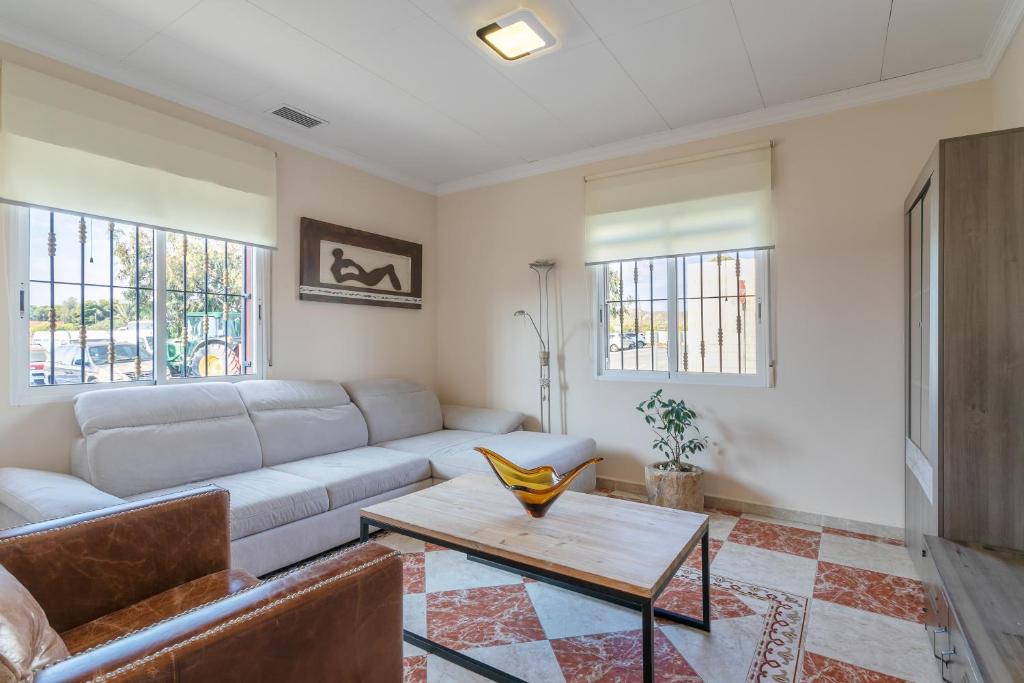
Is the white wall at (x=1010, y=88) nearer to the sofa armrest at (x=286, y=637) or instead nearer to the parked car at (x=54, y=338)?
the sofa armrest at (x=286, y=637)

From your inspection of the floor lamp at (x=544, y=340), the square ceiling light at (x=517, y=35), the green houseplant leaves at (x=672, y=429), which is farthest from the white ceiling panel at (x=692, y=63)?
the green houseplant leaves at (x=672, y=429)

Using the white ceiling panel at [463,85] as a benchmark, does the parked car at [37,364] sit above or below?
below

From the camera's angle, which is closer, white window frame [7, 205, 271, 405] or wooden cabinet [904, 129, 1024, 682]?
wooden cabinet [904, 129, 1024, 682]

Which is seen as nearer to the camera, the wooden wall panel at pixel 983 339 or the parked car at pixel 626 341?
the wooden wall panel at pixel 983 339

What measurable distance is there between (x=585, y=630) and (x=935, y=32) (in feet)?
10.6

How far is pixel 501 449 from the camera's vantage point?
135 inches

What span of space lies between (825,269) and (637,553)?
241 centimetres

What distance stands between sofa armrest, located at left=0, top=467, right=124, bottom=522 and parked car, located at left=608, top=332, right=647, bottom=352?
124 inches

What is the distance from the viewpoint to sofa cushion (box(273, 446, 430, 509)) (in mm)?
2768

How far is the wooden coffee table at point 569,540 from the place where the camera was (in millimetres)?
1555

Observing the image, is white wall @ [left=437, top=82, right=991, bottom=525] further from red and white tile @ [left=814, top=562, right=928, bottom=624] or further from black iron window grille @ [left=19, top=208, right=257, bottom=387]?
black iron window grille @ [left=19, top=208, right=257, bottom=387]

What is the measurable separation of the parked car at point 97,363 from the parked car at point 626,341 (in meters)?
3.10

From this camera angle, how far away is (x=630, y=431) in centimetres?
386

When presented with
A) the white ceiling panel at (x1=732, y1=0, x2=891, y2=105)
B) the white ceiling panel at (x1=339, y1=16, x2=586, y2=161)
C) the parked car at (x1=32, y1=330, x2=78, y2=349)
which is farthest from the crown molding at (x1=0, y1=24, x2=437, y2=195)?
the white ceiling panel at (x1=732, y1=0, x2=891, y2=105)
